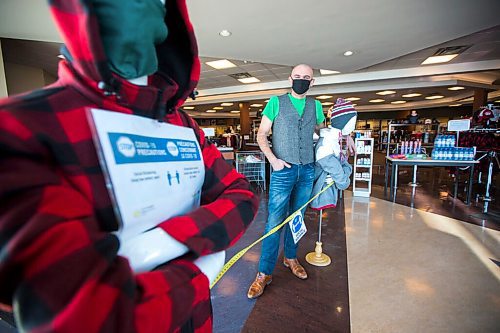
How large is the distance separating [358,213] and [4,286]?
152 inches

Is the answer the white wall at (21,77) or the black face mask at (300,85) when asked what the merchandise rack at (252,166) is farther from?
the white wall at (21,77)

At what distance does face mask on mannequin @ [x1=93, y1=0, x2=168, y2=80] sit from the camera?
1.33 ft

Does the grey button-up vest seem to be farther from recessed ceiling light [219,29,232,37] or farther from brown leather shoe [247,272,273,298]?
recessed ceiling light [219,29,232,37]

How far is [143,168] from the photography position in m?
0.44

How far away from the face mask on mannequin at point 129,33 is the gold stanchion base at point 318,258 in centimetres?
216

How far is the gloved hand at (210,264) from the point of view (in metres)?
0.49

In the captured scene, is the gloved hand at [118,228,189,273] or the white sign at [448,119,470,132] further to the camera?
the white sign at [448,119,470,132]

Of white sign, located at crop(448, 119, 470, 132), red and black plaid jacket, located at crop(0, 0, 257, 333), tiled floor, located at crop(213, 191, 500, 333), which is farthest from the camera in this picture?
white sign, located at crop(448, 119, 470, 132)

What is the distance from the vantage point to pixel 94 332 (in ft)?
0.96

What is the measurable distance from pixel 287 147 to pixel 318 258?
118 centimetres

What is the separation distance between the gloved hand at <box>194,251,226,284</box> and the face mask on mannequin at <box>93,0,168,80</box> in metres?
0.40

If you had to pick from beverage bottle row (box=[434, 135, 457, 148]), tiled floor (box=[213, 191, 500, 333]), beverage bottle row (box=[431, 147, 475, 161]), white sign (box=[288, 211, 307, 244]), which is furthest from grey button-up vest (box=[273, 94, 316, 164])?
beverage bottle row (box=[434, 135, 457, 148])

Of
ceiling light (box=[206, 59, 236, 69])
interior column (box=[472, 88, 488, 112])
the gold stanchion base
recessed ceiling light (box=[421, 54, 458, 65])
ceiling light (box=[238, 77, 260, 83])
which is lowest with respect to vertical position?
the gold stanchion base

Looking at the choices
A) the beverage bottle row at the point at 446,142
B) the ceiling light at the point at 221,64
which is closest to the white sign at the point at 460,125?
the beverage bottle row at the point at 446,142
